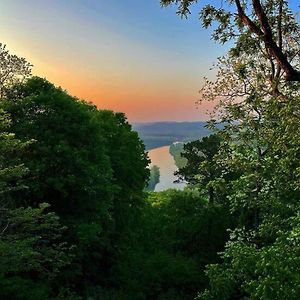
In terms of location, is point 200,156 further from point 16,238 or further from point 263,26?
point 263,26

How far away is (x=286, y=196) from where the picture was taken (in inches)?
560

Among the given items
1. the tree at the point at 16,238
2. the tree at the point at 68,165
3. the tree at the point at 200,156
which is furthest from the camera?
the tree at the point at 200,156

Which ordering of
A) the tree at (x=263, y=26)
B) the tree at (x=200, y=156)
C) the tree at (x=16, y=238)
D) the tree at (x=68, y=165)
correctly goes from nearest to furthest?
1. the tree at (x=263, y=26)
2. the tree at (x=16, y=238)
3. the tree at (x=68, y=165)
4. the tree at (x=200, y=156)

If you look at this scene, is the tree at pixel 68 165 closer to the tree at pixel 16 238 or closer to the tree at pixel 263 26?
the tree at pixel 16 238

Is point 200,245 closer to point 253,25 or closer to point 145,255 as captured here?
point 145,255

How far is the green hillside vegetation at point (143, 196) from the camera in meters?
11.4

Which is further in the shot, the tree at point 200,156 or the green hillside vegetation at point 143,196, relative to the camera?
the tree at point 200,156

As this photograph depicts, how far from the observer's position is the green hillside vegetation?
11359mm

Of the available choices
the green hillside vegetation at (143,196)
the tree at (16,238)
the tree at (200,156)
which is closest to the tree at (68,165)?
the green hillside vegetation at (143,196)

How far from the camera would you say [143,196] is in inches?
1403

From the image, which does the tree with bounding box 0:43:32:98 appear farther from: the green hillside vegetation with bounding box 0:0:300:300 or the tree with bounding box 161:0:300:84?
the tree with bounding box 161:0:300:84

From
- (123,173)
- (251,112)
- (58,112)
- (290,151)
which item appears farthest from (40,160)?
(290,151)

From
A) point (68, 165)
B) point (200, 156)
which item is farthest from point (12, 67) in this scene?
point (200, 156)

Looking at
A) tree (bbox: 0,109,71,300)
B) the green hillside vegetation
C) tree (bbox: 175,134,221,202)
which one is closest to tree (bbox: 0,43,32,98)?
the green hillside vegetation
